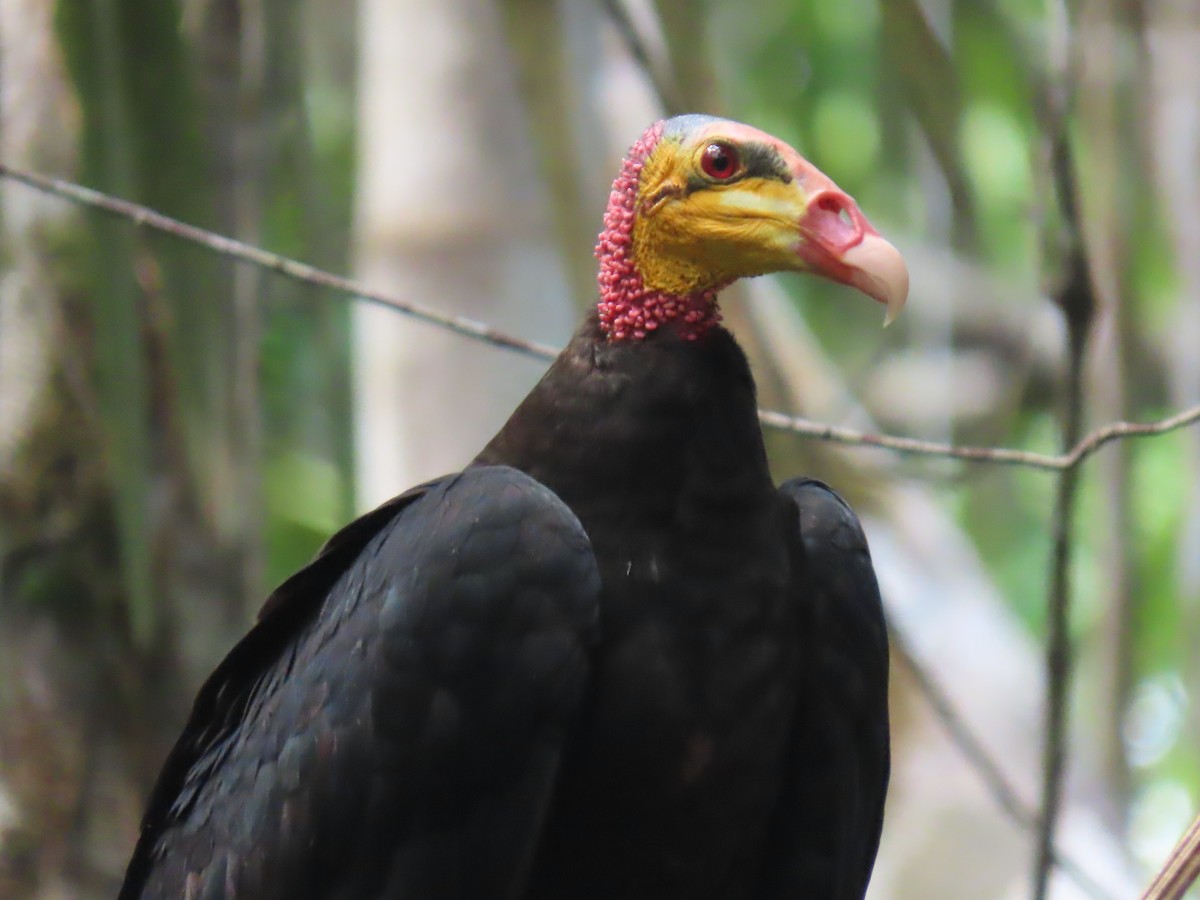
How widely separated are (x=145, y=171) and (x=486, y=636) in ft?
5.39

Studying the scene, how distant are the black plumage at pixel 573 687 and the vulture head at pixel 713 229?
0.25 ft

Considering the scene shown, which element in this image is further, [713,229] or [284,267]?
[284,267]

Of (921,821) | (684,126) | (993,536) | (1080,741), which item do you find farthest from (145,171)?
(993,536)

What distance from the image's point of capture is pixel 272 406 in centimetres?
612

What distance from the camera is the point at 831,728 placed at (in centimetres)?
272

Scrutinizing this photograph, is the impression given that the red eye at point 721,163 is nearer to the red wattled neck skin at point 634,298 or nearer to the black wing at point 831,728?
the red wattled neck skin at point 634,298

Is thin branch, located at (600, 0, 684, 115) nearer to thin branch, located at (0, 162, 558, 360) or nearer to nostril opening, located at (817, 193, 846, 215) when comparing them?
thin branch, located at (0, 162, 558, 360)

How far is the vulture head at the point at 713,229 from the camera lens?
251 cm

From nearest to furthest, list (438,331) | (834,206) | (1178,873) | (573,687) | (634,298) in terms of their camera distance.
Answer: (1178,873), (573,687), (834,206), (634,298), (438,331)

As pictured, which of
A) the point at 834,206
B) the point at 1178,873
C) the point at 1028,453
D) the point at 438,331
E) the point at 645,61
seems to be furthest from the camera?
the point at 438,331

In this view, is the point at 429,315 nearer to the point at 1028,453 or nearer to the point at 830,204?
the point at 830,204

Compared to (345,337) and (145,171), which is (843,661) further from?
(345,337)

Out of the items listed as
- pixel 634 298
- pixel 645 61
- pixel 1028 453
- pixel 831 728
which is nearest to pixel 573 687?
pixel 831 728

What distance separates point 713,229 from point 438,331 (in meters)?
3.27
